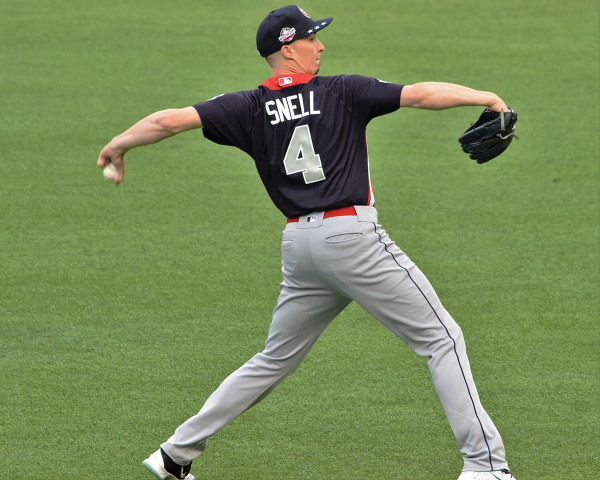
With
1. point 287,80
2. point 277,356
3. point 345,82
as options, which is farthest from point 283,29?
point 277,356

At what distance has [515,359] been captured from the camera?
535 centimetres

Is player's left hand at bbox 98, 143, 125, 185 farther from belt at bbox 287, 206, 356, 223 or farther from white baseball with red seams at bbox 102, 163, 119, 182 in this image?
belt at bbox 287, 206, 356, 223

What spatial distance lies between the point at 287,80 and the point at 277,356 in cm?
116

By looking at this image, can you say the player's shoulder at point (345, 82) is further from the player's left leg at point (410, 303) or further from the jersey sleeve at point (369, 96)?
the player's left leg at point (410, 303)

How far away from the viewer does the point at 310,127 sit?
150 inches

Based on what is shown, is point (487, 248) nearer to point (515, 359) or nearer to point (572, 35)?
point (515, 359)

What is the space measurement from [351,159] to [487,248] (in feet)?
11.5

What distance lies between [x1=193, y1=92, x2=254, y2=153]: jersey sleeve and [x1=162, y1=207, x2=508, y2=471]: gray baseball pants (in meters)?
0.45

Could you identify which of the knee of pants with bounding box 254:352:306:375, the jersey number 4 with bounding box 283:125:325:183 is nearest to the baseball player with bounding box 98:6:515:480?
the jersey number 4 with bounding box 283:125:325:183

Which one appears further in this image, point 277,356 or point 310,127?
point 277,356

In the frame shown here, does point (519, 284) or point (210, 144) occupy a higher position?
point (210, 144)

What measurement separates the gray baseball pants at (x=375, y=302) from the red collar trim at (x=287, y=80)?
542mm

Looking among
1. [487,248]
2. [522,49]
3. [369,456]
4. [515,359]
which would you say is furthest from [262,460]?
[522,49]

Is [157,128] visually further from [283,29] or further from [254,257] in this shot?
[254,257]
